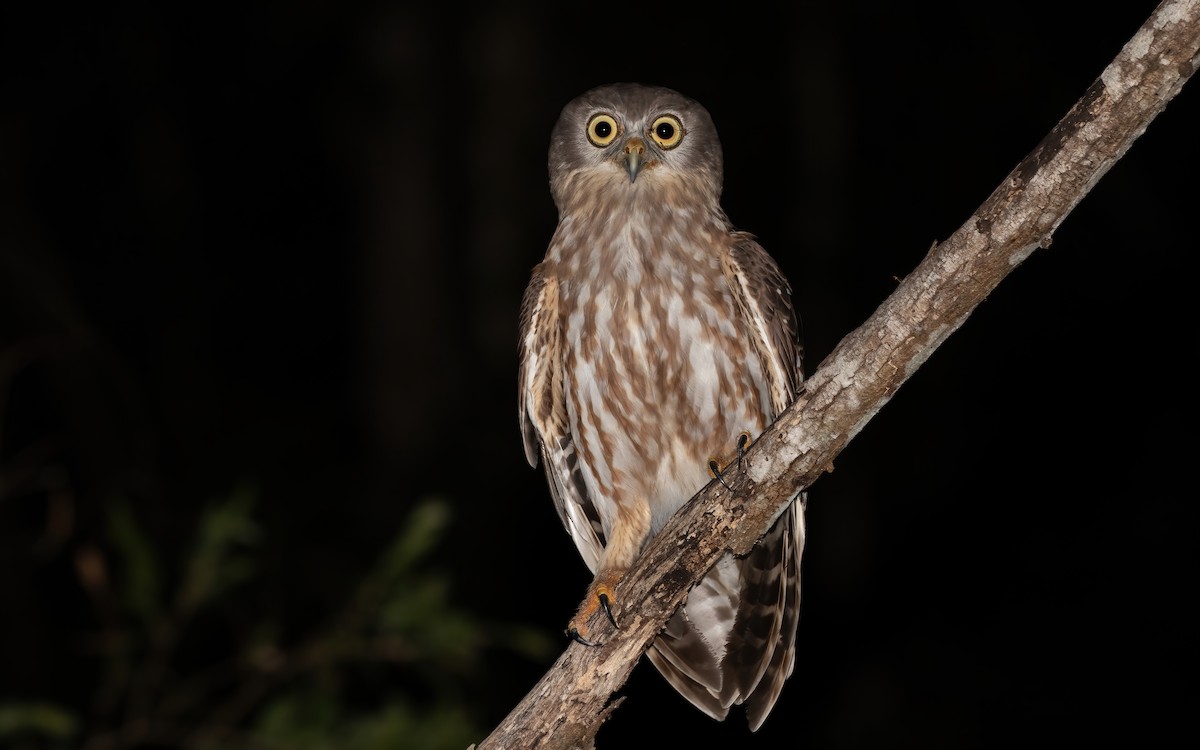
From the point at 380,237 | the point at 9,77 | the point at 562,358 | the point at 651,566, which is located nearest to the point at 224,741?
the point at 562,358

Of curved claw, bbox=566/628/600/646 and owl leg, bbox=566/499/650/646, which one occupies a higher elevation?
owl leg, bbox=566/499/650/646

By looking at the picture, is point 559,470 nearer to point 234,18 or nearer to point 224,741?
point 224,741

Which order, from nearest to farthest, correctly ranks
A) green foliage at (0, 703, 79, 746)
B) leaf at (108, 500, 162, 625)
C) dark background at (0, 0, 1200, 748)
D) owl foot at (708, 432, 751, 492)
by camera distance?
owl foot at (708, 432, 751, 492), green foliage at (0, 703, 79, 746), leaf at (108, 500, 162, 625), dark background at (0, 0, 1200, 748)

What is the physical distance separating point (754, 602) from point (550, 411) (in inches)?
35.3

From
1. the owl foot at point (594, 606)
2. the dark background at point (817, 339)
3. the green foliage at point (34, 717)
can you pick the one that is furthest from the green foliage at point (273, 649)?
the dark background at point (817, 339)

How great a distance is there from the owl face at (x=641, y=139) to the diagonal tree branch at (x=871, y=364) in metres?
1.46

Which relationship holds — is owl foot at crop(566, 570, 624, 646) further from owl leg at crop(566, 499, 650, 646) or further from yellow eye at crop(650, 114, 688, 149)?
yellow eye at crop(650, 114, 688, 149)

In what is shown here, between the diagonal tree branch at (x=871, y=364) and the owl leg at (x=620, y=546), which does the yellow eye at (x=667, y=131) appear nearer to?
the owl leg at (x=620, y=546)

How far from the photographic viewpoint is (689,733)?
376 inches

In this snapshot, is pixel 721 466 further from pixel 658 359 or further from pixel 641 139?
pixel 641 139

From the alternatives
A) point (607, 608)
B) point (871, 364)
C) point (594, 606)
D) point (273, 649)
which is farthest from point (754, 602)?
point (273, 649)

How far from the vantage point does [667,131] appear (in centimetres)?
442

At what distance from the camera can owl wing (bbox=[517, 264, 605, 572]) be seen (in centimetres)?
419

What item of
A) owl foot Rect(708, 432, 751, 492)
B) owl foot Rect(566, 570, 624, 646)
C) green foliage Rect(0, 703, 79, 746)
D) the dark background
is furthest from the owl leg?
the dark background
